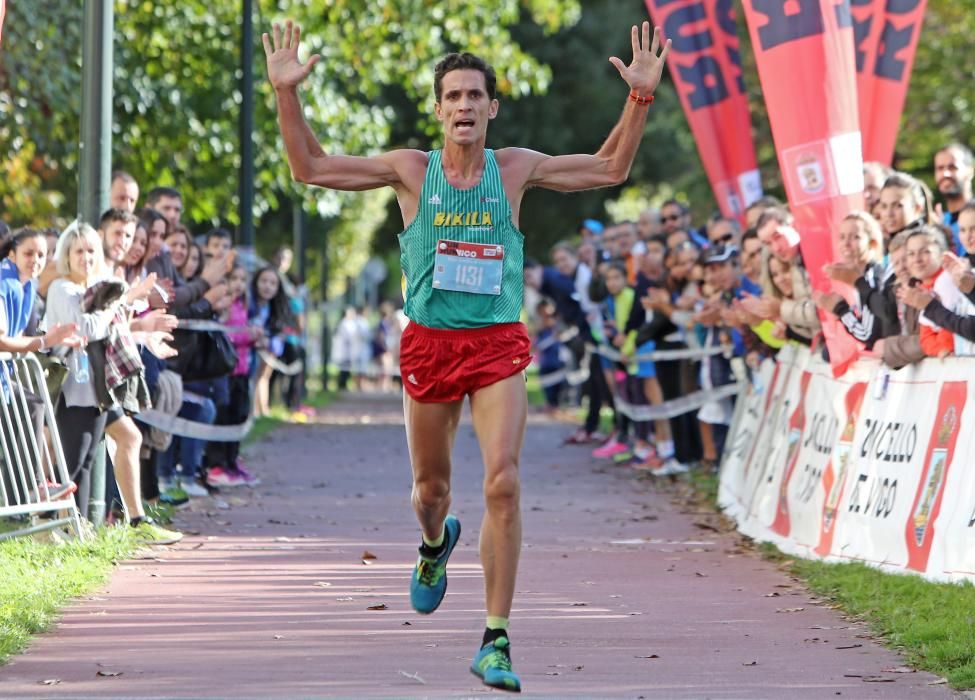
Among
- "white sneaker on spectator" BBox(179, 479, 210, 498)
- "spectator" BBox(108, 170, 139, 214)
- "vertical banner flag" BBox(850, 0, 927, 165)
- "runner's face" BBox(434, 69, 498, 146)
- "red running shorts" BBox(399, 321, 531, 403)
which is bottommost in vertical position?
"white sneaker on spectator" BBox(179, 479, 210, 498)

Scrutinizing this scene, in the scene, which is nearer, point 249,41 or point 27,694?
point 27,694

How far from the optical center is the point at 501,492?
7137mm

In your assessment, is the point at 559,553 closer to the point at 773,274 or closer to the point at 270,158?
the point at 773,274

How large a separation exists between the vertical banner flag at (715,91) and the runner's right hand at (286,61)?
10.4m

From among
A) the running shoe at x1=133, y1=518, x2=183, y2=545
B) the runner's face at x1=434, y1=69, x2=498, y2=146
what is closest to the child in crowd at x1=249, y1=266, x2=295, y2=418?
the running shoe at x1=133, y1=518, x2=183, y2=545

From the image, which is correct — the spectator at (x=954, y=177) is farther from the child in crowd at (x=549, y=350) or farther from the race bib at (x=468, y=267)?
the child in crowd at (x=549, y=350)

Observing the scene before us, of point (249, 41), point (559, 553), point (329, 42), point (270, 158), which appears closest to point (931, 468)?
point (559, 553)

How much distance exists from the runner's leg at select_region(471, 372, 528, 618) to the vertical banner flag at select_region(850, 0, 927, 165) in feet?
25.5

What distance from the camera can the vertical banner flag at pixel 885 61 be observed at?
14.2 metres

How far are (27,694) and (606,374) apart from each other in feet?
49.4

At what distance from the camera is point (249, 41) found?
21.3m

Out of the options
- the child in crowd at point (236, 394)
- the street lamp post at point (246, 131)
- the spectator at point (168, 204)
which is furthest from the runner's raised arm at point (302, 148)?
the street lamp post at point (246, 131)

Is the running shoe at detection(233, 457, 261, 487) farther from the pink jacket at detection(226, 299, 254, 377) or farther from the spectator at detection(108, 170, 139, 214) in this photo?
the spectator at detection(108, 170, 139, 214)

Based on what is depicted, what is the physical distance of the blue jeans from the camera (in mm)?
14750
